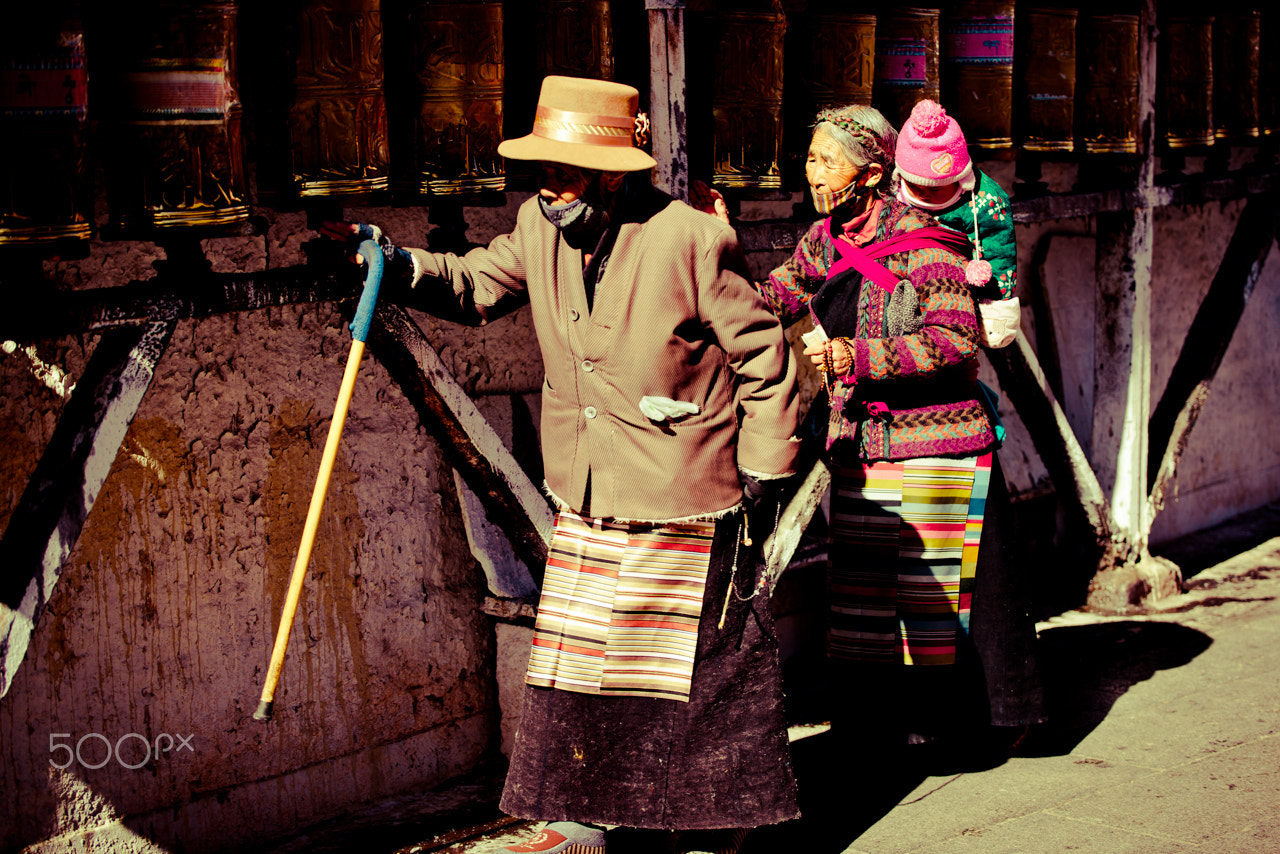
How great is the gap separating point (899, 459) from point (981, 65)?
5.34ft

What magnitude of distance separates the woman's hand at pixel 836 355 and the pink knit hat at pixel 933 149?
54 cm

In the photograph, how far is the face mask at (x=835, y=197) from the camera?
355 centimetres

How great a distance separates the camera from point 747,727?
318 cm

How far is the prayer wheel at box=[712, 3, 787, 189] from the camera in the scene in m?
3.76

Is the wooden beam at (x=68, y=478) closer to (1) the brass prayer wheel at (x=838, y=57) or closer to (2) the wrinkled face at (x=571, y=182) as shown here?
(2) the wrinkled face at (x=571, y=182)

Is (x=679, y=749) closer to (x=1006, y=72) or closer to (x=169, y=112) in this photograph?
(x=169, y=112)

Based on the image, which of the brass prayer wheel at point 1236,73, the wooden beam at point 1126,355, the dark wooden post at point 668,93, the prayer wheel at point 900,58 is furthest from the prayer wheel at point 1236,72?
the dark wooden post at point 668,93

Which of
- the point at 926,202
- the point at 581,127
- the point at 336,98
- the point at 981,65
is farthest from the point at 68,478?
the point at 981,65

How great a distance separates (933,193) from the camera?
3707mm

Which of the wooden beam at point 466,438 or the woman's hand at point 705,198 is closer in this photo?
the wooden beam at point 466,438

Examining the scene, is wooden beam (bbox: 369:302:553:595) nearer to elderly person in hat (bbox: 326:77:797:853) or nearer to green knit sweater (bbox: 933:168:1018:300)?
elderly person in hat (bbox: 326:77:797:853)

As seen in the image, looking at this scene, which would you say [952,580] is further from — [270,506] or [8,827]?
[8,827]

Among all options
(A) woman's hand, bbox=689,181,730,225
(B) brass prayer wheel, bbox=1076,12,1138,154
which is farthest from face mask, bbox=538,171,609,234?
(B) brass prayer wheel, bbox=1076,12,1138,154

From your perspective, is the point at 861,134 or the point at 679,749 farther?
the point at 861,134
